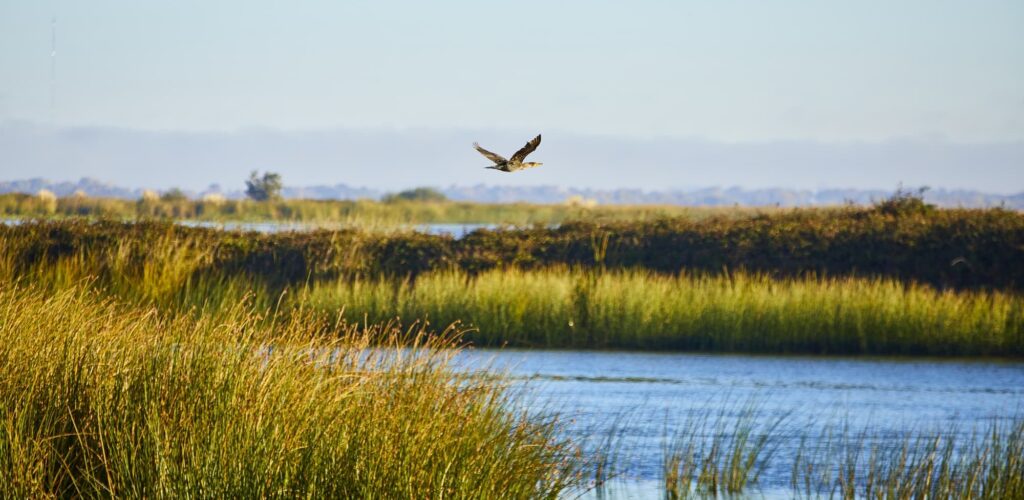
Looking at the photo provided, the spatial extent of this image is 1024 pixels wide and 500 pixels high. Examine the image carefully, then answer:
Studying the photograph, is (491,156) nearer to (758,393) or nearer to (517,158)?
(517,158)

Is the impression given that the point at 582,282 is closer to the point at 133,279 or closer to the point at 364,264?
the point at 364,264

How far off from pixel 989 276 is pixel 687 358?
339 inches

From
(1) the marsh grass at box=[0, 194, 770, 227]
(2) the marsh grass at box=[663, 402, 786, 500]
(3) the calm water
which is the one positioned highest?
(1) the marsh grass at box=[0, 194, 770, 227]

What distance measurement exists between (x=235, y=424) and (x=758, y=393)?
892 centimetres

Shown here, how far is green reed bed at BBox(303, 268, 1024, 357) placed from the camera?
19.0 m

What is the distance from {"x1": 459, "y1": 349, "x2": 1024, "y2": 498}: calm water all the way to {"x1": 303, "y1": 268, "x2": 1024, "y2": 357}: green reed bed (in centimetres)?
81

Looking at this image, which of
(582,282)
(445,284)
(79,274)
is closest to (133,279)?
(79,274)

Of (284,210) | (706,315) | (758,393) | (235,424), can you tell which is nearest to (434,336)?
(235,424)

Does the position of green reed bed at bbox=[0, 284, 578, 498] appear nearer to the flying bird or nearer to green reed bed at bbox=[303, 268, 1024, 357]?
the flying bird

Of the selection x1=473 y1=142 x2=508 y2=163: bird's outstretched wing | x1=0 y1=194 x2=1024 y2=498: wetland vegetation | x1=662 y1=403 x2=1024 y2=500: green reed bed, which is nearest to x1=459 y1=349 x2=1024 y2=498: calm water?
x1=662 y1=403 x2=1024 y2=500: green reed bed

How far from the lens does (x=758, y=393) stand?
47.7ft

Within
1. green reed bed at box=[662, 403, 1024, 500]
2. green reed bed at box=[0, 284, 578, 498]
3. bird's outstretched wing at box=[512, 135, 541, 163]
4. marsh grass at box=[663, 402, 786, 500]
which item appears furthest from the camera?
marsh grass at box=[663, 402, 786, 500]

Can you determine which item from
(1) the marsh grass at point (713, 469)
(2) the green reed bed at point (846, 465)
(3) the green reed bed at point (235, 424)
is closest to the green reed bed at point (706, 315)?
(2) the green reed bed at point (846, 465)

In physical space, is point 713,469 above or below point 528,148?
below
